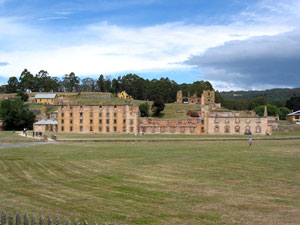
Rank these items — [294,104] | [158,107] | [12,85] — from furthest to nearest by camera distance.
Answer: [12,85], [294,104], [158,107]

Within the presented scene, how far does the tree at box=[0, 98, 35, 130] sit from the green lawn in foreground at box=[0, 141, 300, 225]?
230 ft

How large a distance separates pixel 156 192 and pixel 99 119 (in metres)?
72.4

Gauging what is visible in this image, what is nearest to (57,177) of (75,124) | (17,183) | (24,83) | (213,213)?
(17,183)

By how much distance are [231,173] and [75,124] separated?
229 feet

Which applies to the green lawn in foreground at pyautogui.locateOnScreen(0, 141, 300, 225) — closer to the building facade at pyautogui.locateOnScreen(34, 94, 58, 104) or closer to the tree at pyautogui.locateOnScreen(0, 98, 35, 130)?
the tree at pyautogui.locateOnScreen(0, 98, 35, 130)

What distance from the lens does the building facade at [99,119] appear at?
8688 centimetres

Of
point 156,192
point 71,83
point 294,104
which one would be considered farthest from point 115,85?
point 156,192

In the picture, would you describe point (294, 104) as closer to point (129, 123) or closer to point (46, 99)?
point (129, 123)

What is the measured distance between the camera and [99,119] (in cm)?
8712

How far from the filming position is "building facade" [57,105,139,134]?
86.9 metres

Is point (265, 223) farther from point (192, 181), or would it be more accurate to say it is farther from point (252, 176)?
point (252, 176)

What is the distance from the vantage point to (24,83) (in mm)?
176625

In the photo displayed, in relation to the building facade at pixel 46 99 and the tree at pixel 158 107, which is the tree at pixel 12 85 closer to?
the building facade at pixel 46 99

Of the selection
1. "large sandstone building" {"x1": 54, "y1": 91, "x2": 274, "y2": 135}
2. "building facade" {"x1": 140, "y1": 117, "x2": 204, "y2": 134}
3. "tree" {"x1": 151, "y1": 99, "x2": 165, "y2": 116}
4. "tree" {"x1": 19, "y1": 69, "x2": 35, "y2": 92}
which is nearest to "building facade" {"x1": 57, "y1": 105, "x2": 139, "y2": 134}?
"large sandstone building" {"x1": 54, "y1": 91, "x2": 274, "y2": 135}
